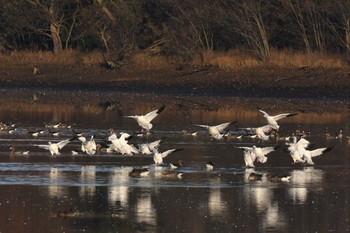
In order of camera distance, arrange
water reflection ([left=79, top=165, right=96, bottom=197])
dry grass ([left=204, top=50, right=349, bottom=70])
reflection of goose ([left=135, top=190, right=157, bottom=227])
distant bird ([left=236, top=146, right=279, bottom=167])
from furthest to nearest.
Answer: dry grass ([left=204, top=50, right=349, bottom=70]) < distant bird ([left=236, top=146, right=279, bottom=167]) < water reflection ([left=79, top=165, right=96, bottom=197]) < reflection of goose ([left=135, top=190, right=157, bottom=227])

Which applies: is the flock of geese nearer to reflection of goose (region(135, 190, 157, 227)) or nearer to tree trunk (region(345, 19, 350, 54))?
reflection of goose (region(135, 190, 157, 227))

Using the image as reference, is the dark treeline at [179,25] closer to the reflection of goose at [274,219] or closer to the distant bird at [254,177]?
the distant bird at [254,177]

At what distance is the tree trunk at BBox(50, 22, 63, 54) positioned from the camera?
4708cm

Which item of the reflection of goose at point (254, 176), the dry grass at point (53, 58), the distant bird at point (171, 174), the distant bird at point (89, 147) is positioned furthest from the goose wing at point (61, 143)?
the dry grass at point (53, 58)

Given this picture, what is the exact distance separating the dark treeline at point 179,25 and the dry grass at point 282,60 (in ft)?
2.27

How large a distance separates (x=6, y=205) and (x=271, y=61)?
2665 cm

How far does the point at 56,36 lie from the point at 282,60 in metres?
13.3

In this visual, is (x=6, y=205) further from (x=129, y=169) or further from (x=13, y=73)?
(x=13, y=73)

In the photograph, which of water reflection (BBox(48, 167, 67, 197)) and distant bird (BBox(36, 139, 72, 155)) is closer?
water reflection (BBox(48, 167, 67, 197))

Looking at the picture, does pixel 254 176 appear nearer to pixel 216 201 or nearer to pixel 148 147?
pixel 216 201

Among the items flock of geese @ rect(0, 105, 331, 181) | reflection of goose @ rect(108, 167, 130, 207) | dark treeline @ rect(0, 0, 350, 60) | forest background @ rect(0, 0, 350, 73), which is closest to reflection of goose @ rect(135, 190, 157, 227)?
reflection of goose @ rect(108, 167, 130, 207)

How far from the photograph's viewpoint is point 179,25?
4388 centimetres

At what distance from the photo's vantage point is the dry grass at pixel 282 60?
37625 mm

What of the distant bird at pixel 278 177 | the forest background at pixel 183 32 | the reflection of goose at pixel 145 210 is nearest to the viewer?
the reflection of goose at pixel 145 210
